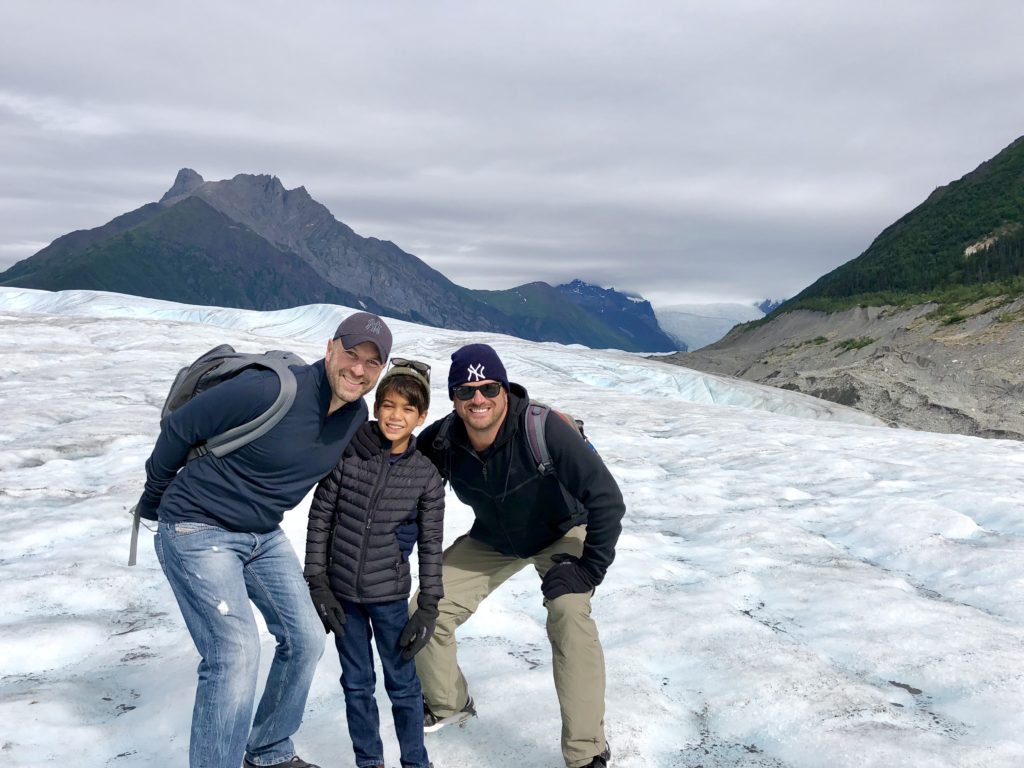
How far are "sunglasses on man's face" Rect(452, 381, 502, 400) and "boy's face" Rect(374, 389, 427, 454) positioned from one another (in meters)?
0.26

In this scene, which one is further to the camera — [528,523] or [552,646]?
[528,523]

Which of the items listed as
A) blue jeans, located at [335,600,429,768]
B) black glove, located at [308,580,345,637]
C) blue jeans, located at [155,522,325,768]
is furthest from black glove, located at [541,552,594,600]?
blue jeans, located at [155,522,325,768]

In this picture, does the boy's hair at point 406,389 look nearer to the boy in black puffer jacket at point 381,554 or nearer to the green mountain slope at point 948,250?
the boy in black puffer jacket at point 381,554

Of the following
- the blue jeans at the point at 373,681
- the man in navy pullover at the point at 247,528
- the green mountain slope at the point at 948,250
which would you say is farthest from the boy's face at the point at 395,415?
the green mountain slope at the point at 948,250

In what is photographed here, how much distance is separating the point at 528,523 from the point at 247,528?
1.56 metres

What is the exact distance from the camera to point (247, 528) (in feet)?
11.8

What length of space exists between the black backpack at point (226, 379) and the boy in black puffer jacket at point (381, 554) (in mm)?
478

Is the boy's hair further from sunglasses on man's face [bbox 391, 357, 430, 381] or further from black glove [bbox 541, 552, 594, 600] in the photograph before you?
black glove [bbox 541, 552, 594, 600]

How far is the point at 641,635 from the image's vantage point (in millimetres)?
6000

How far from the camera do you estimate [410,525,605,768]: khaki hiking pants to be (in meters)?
3.92

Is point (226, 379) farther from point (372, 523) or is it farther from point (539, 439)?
point (539, 439)

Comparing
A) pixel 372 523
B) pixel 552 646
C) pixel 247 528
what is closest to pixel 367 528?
pixel 372 523

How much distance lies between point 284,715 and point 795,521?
7417 millimetres

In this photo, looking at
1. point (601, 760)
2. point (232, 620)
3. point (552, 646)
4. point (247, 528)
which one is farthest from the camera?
point (552, 646)
